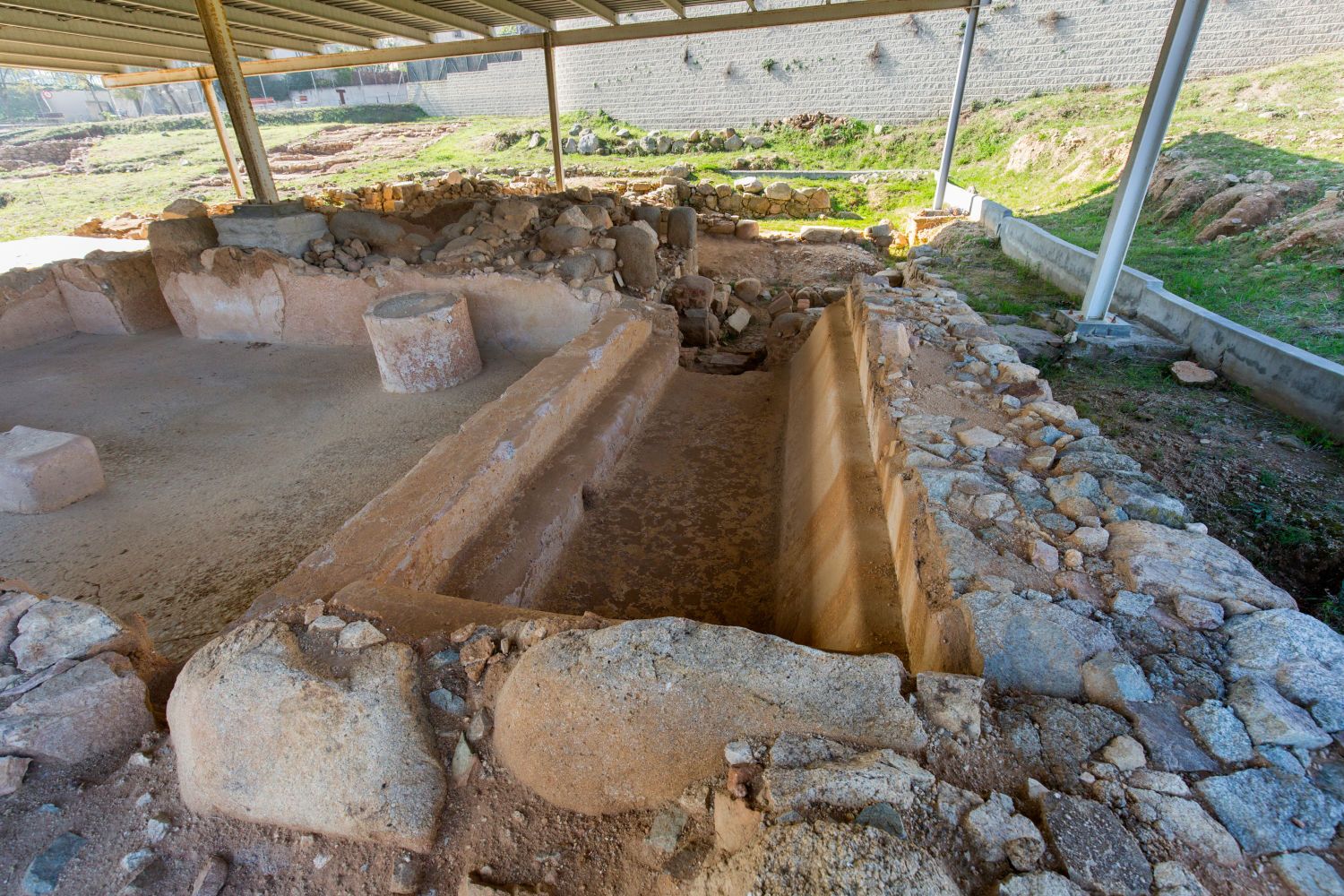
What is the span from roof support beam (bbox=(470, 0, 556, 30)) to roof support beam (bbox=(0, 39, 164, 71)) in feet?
15.3

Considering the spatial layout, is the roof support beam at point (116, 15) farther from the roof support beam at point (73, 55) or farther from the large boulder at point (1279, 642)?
the large boulder at point (1279, 642)

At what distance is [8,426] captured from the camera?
12.9 ft

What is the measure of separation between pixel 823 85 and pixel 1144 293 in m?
15.9

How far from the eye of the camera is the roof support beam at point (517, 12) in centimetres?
653

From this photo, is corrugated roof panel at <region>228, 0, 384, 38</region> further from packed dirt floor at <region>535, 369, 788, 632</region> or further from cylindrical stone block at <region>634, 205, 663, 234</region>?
packed dirt floor at <region>535, 369, 788, 632</region>

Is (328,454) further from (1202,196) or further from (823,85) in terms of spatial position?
(823,85)

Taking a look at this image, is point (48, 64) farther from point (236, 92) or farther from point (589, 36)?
point (589, 36)

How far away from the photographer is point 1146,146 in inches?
186

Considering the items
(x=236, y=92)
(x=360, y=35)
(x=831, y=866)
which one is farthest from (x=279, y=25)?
(x=831, y=866)

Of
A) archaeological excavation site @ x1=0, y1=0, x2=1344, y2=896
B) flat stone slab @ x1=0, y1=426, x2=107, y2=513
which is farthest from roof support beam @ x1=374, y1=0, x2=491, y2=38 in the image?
flat stone slab @ x1=0, y1=426, x2=107, y2=513

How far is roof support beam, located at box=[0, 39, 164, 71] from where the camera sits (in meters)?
6.90

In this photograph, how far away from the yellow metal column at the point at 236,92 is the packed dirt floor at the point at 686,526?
3.62 meters

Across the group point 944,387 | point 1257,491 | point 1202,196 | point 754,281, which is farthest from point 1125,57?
point 944,387

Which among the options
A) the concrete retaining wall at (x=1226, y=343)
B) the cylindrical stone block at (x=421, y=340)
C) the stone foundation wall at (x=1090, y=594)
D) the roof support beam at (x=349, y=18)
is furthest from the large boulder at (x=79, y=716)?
the roof support beam at (x=349, y=18)
